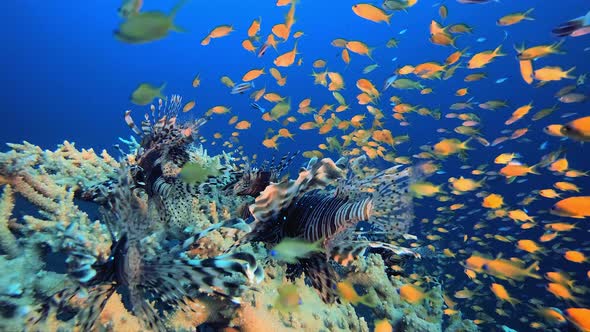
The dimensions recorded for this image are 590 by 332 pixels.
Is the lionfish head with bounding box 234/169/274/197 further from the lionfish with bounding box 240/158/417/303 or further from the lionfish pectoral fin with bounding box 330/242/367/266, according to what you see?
the lionfish pectoral fin with bounding box 330/242/367/266

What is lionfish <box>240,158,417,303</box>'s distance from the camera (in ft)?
7.28

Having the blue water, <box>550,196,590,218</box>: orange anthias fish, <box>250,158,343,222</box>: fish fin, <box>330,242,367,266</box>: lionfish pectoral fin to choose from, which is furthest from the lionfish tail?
the blue water

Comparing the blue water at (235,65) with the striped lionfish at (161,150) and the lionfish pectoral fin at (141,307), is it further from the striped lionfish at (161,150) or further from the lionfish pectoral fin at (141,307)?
Result: the lionfish pectoral fin at (141,307)

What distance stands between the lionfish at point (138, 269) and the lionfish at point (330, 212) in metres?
0.54

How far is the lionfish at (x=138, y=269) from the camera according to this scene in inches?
60.8

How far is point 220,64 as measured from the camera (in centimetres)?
7275

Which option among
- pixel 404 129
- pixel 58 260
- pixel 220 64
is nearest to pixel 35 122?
pixel 220 64

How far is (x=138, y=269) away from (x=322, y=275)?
131 cm

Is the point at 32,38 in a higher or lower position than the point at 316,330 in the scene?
higher

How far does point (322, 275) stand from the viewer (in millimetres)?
2494

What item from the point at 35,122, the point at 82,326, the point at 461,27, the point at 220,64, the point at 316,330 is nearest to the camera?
the point at 82,326

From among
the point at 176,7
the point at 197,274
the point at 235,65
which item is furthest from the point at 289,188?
the point at 235,65

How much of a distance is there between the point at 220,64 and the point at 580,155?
211ft

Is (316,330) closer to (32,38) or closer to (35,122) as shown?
(35,122)
